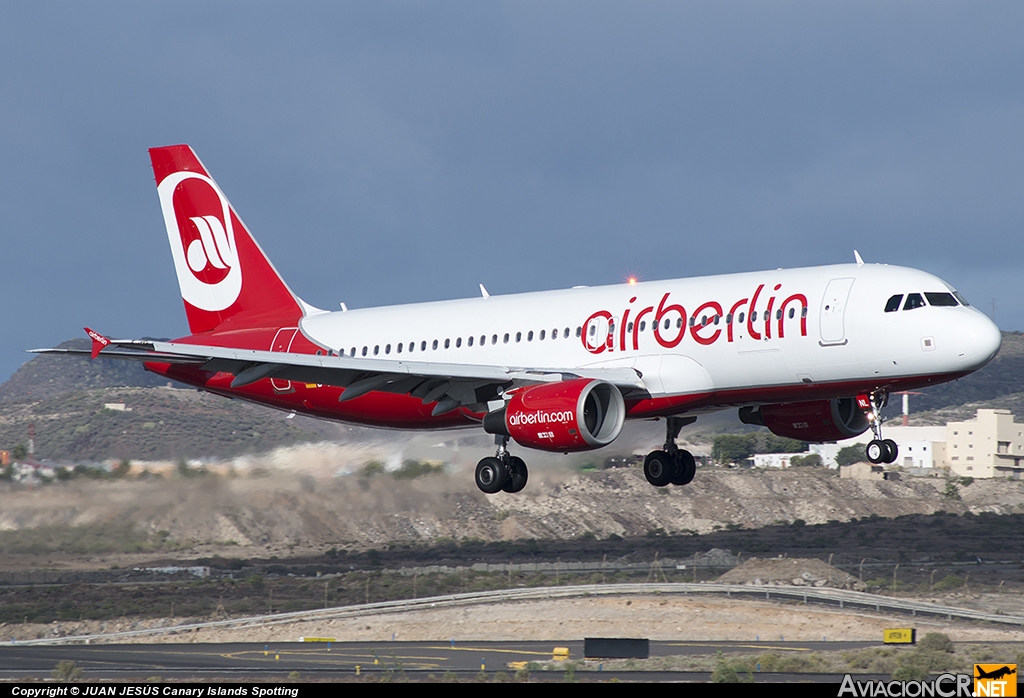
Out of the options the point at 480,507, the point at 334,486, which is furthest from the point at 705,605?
the point at 334,486

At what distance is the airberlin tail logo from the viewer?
47500 mm

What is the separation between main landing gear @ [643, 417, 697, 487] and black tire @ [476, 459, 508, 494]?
5.55 m

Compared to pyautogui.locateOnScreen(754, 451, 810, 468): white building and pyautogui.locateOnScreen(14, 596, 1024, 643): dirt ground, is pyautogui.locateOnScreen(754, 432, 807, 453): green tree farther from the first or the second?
pyautogui.locateOnScreen(14, 596, 1024, 643): dirt ground

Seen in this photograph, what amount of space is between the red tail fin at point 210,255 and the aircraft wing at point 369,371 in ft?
22.9

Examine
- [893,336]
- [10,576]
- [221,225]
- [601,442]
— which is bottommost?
[10,576]

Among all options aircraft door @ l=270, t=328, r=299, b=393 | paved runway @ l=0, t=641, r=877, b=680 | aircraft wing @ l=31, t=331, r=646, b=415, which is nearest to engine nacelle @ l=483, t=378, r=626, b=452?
aircraft wing @ l=31, t=331, r=646, b=415

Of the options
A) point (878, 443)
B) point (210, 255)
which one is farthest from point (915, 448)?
point (878, 443)

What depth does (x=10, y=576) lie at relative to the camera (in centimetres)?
5519

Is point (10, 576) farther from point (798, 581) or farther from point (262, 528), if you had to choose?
point (798, 581)

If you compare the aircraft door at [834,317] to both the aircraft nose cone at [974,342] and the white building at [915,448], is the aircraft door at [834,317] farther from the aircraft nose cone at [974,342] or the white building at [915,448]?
the white building at [915,448]

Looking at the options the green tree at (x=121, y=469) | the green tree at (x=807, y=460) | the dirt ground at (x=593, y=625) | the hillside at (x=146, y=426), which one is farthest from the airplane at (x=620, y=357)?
the green tree at (x=807, y=460)

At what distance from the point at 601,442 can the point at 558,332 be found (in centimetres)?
424

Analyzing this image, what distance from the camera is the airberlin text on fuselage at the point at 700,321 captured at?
35281 mm

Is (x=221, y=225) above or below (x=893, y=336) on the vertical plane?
above
